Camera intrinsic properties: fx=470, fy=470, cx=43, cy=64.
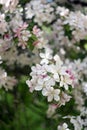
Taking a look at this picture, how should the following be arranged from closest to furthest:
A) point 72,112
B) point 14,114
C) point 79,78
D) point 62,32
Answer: point 72,112, point 79,78, point 62,32, point 14,114

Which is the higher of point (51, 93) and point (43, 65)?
point (43, 65)

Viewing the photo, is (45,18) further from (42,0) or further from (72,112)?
(72,112)

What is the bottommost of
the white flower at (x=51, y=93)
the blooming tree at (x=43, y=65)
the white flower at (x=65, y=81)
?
Result: the white flower at (x=51, y=93)

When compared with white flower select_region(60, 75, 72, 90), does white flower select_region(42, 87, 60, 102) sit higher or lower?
lower

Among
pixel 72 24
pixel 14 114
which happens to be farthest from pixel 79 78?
pixel 14 114

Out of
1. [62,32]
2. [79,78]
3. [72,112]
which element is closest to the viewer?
[72,112]

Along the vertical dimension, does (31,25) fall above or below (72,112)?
above

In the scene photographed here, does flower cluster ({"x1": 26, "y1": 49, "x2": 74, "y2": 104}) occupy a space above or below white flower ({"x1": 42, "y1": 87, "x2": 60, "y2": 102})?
above

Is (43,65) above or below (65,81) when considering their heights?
above

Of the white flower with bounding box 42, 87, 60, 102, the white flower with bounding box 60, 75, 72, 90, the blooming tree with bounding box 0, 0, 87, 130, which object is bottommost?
the white flower with bounding box 42, 87, 60, 102

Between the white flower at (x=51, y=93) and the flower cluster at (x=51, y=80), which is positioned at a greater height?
the flower cluster at (x=51, y=80)

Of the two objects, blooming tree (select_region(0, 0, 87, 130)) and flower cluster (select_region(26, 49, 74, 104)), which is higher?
blooming tree (select_region(0, 0, 87, 130))
